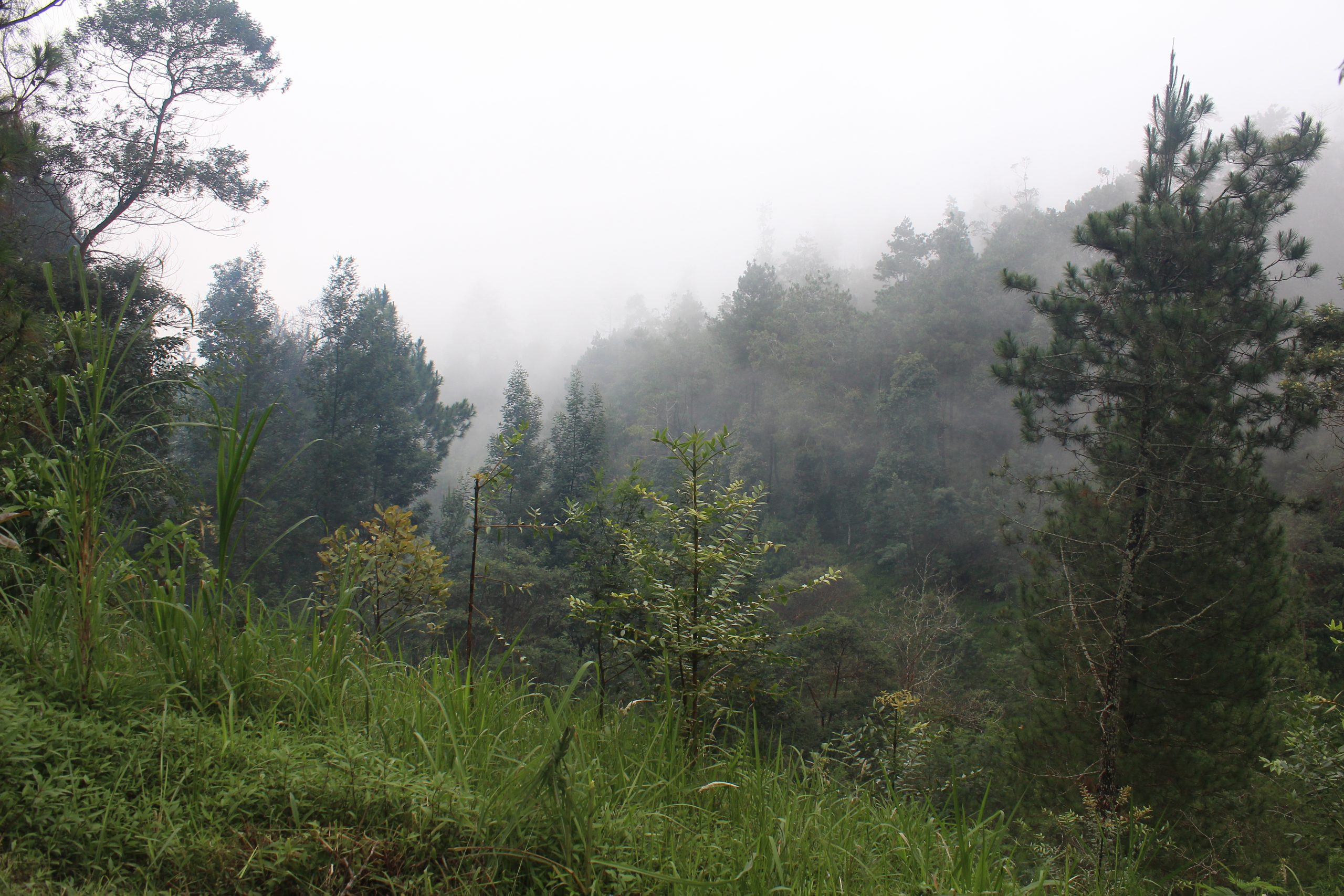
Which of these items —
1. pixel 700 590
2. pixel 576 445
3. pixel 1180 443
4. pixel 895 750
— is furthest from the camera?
pixel 576 445

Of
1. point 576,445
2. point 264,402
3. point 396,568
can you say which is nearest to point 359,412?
point 264,402

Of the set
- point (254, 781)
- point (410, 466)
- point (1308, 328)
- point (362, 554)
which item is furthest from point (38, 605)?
point (410, 466)

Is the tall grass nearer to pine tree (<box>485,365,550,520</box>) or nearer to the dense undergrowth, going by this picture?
the dense undergrowth

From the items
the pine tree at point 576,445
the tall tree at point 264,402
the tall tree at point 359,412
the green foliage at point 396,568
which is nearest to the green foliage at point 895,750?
the green foliage at point 396,568

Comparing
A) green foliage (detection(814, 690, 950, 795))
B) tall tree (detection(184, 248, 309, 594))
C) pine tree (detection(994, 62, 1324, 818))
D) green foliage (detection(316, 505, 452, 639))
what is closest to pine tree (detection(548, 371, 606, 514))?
tall tree (detection(184, 248, 309, 594))

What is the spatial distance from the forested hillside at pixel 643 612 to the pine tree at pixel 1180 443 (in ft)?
0.15

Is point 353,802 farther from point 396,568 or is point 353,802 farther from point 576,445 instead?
point 576,445

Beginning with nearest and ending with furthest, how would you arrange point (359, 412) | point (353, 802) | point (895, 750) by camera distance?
point (353, 802)
point (895, 750)
point (359, 412)

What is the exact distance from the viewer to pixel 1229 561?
7.36m

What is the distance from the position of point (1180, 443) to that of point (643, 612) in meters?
5.94

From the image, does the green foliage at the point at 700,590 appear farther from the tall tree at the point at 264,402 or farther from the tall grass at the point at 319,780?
the tall tree at the point at 264,402

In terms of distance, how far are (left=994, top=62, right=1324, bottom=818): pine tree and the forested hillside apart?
5 centimetres

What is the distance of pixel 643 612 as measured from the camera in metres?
5.21

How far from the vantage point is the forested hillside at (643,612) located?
95 centimetres
